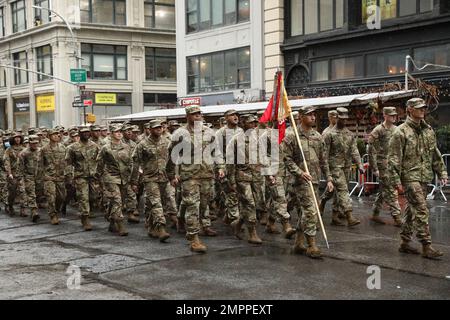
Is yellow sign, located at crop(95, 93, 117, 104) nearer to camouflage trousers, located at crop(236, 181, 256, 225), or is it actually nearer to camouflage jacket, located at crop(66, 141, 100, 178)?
camouflage jacket, located at crop(66, 141, 100, 178)

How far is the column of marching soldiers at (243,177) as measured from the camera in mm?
8648

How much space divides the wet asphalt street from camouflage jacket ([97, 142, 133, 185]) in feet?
3.58

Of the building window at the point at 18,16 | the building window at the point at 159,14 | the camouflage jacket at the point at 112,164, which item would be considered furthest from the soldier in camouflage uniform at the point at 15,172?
the building window at the point at 18,16

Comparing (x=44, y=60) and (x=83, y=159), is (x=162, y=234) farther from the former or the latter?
(x=44, y=60)

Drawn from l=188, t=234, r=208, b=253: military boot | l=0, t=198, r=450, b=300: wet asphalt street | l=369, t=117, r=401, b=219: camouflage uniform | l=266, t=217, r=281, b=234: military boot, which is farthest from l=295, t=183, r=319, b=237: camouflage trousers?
l=369, t=117, r=401, b=219: camouflage uniform

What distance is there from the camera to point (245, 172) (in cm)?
1014

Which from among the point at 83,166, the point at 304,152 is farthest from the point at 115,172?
the point at 304,152

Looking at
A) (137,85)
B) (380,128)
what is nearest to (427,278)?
(380,128)

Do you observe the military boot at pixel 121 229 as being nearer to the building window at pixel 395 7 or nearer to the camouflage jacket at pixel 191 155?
the camouflage jacket at pixel 191 155

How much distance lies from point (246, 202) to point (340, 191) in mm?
2486

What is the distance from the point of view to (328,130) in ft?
39.6

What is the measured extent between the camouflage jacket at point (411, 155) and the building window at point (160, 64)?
126ft

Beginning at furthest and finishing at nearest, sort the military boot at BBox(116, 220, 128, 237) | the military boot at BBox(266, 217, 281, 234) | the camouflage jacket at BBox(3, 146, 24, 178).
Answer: the camouflage jacket at BBox(3, 146, 24, 178), the military boot at BBox(116, 220, 128, 237), the military boot at BBox(266, 217, 281, 234)

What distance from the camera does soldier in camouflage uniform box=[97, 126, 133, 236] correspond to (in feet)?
37.1
